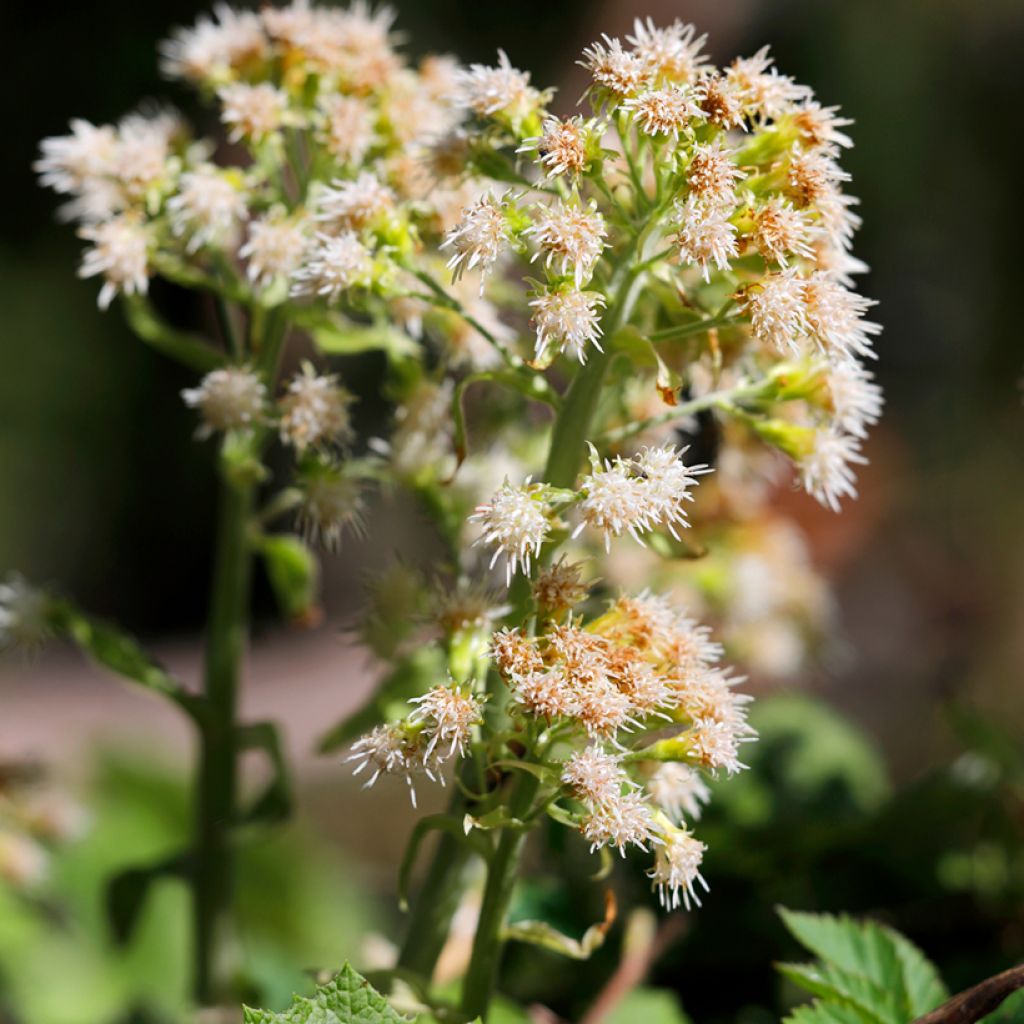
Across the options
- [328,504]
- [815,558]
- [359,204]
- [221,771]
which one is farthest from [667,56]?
[815,558]

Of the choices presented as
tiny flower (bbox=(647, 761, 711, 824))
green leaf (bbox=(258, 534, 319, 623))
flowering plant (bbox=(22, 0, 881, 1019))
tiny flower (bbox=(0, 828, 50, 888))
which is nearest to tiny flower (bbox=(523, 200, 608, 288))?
flowering plant (bbox=(22, 0, 881, 1019))

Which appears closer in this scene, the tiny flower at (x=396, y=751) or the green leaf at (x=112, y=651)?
the tiny flower at (x=396, y=751)

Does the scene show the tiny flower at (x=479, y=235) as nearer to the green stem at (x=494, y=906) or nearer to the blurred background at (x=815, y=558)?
the green stem at (x=494, y=906)

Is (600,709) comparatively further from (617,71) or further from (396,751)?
(617,71)

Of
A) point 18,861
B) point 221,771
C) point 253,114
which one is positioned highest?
point 253,114

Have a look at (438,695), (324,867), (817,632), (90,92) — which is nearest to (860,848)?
(817,632)

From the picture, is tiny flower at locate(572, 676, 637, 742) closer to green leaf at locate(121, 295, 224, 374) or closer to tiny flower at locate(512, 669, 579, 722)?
tiny flower at locate(512, 669, 579, 722)

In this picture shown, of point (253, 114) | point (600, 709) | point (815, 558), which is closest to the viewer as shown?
point (600, 709)

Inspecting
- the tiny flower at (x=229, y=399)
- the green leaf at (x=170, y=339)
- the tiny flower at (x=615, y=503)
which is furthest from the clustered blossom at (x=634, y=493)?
the green leaf at (x=170, y=339)
